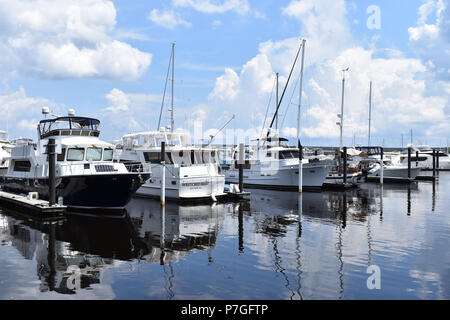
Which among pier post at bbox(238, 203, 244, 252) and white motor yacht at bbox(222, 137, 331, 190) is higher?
white motor yacht at bbox(222, 137, 331, 190)

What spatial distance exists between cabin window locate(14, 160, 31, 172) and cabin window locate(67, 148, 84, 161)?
3814 mm

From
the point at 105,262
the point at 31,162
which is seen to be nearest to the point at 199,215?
the point at 105,262

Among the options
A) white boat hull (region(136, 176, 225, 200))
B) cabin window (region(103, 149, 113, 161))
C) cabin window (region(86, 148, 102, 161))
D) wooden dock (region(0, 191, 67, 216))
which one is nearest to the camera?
wooden dock (region(0, 191, 67, 216))

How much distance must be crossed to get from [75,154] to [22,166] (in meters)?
5.08

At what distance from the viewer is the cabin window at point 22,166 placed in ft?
72.4

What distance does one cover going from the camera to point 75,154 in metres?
20.1

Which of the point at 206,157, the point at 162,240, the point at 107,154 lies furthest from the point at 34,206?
the point at 206,157

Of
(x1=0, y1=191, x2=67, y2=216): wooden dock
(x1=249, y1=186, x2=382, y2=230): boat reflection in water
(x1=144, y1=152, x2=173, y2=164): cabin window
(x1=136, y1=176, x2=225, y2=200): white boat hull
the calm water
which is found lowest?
the calm water

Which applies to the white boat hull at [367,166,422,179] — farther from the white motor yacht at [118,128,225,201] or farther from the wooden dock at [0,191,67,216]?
the wooden dock at [0,191,67,216]

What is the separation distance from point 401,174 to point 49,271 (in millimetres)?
43498

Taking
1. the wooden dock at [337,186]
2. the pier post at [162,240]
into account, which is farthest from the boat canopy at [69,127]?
the wooden dock at [337,186]

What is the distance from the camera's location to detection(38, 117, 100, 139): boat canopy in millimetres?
21500

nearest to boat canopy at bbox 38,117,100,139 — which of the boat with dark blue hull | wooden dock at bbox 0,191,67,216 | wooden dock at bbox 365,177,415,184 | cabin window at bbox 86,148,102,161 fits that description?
the boat with dark blue hull
